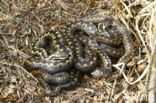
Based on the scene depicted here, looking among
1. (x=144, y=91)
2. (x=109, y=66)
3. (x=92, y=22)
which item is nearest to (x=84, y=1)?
(x=92, y=22)

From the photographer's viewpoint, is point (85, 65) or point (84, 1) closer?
point (85, 65)

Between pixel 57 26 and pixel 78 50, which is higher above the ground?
pixel 57 26

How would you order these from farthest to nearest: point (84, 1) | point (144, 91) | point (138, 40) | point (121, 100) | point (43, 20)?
1. point (84, 1)
2. point (43, 20)
3. point (138, 40)
4. point (121, 100)
5. point (144, 91)

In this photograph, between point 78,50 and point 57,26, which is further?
point 57,26

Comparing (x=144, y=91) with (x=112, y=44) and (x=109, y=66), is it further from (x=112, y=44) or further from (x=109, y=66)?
(x=112, y=44)

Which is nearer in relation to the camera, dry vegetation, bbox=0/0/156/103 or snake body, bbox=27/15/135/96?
dry vegetation, bbox=0/0/156/103
